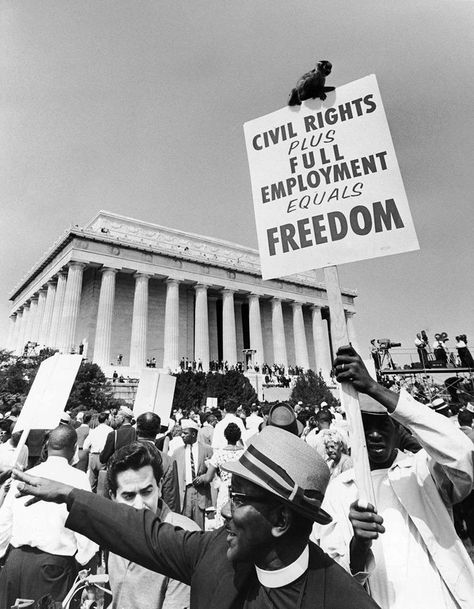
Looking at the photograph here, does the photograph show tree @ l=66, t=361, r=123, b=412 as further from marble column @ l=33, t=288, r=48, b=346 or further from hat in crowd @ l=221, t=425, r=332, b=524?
hat in crowd @ l=221, t=425, r=332, b=524

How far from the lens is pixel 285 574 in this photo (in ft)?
4.63

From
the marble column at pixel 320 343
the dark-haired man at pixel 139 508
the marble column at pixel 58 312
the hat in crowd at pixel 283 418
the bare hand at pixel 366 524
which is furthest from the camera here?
the marble column at pixel 320 343

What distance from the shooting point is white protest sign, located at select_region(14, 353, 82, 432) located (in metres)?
2.81

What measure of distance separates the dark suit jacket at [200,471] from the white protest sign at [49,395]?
3519 millimetres

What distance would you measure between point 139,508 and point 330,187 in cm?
231

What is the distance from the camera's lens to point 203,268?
1845 inches

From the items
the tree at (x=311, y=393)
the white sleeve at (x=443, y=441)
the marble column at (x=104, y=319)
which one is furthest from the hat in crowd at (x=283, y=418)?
the marble column at (x=104, y=319)

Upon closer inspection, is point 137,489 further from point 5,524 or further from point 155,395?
point 155,395

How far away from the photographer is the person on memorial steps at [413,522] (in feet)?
5.53

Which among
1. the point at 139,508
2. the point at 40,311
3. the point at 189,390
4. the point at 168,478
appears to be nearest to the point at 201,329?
the point at 189,390

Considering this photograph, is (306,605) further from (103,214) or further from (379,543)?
(103,214)

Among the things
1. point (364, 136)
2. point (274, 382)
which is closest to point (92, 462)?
point (364, 136)

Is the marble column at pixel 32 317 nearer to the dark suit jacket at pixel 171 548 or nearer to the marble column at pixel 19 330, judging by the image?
the marble column at pixel 19 330

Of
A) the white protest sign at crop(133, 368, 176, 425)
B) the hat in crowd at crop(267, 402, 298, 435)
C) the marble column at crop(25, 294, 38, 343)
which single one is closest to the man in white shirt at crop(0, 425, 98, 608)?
the hat in crowd at crop(267, 402, 298, 435)
